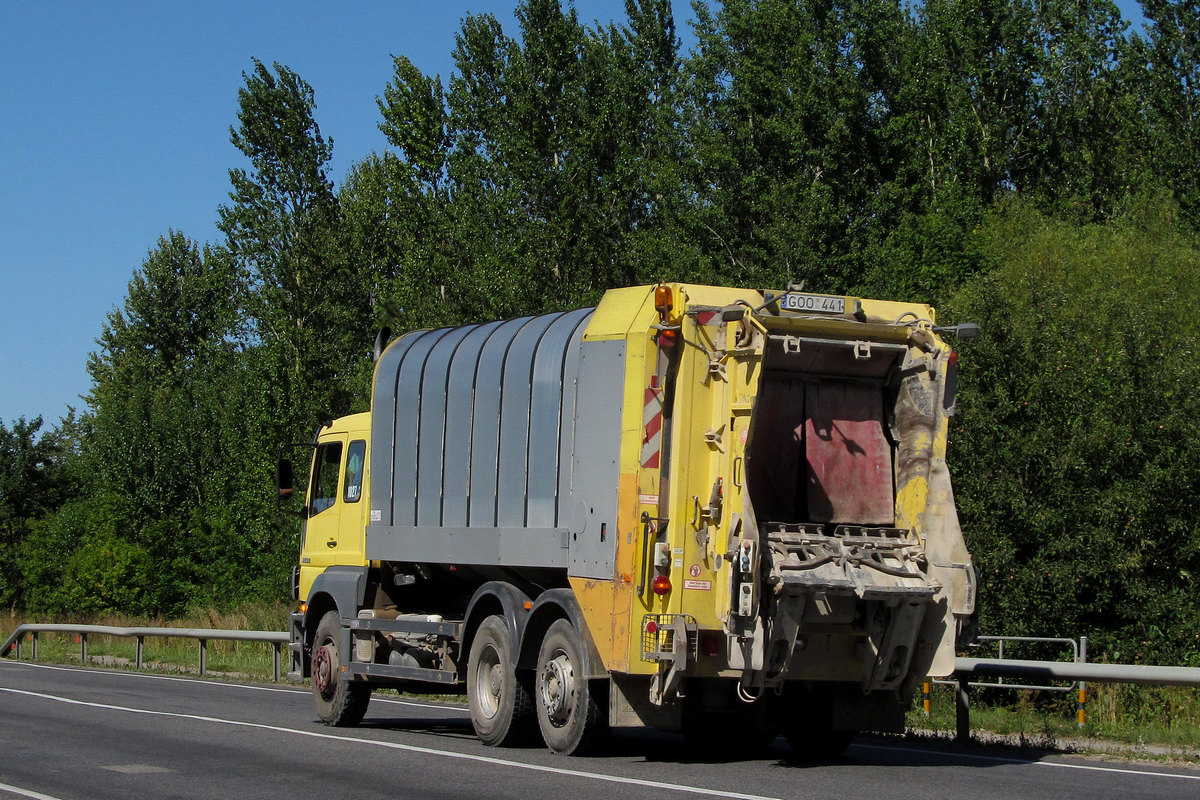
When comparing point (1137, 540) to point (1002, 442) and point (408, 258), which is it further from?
point (408, 258)

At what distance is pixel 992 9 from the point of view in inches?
1537

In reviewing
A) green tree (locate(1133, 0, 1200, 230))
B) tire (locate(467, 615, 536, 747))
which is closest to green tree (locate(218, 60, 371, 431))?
green tree (locate(1133, 0, 1200, 230))

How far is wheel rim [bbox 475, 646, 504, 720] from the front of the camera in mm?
11555

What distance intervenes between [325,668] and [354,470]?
6.83 feet

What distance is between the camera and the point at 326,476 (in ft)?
50.0

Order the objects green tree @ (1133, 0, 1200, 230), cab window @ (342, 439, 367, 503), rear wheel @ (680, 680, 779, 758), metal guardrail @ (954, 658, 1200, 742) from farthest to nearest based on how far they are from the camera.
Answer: green tree @ (1133, 0, 1200, 230)
cab window @ (342, 439, 367, 503)
metal guardrail @ (954, 658, 1200, 742)
rear wheel @ (680, 680, 779, 758)

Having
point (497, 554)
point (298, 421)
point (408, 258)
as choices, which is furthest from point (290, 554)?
point (497, 554)

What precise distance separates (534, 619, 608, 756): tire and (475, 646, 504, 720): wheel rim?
0.65 metres

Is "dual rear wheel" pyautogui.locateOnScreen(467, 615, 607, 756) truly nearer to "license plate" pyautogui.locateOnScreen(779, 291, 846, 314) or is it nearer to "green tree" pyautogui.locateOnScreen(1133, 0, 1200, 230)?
"license plate" pyautogui.locateOnScreen(779, 291, 846, 314)

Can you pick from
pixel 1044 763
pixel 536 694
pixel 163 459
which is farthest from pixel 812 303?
pixel 163 459

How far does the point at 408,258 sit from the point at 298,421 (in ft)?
24.8

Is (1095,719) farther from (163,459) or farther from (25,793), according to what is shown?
(163,459)

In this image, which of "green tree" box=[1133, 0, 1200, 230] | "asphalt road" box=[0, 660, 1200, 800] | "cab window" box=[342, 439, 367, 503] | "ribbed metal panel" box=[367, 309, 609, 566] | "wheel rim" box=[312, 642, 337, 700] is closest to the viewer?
"asphalt road" box=[0, 660, 1200, 800]

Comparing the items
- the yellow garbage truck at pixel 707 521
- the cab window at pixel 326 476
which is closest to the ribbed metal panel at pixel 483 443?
the yellow garbage truck at pixel 707 521
